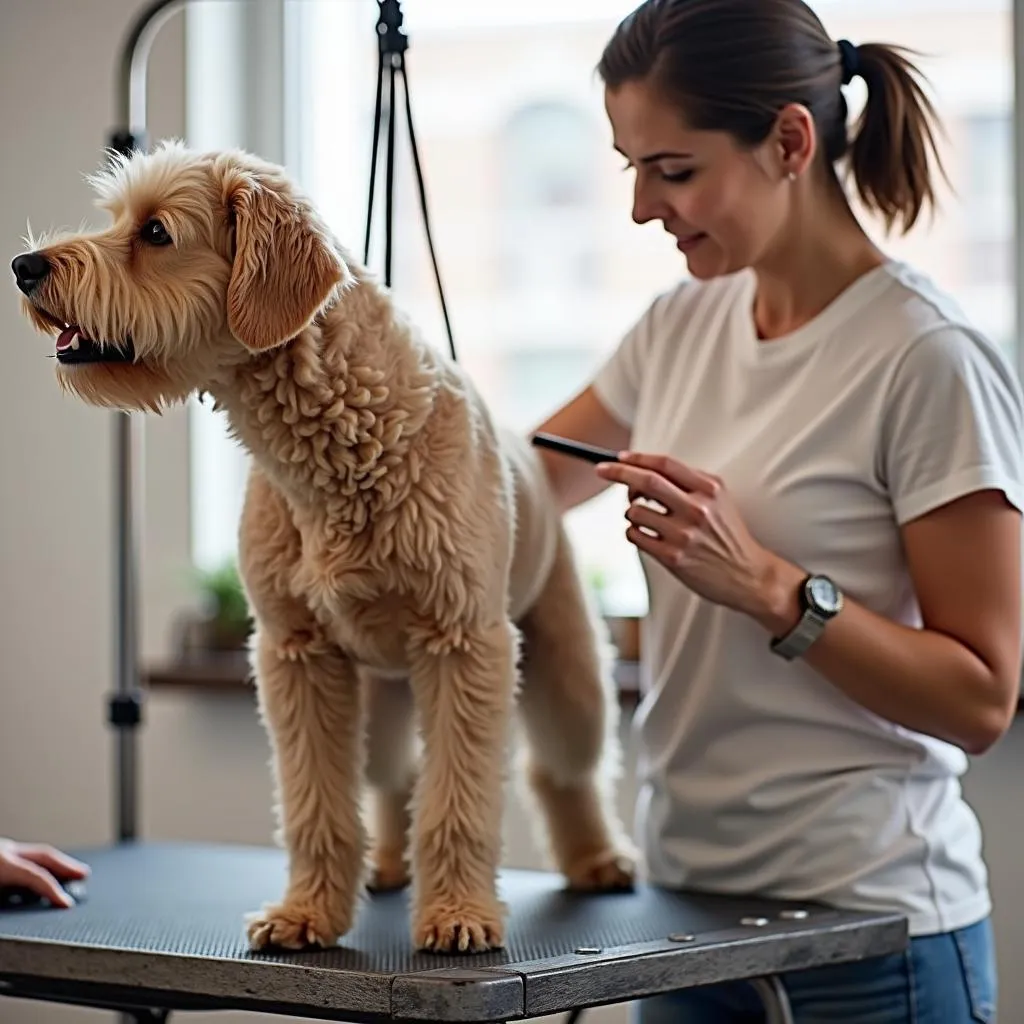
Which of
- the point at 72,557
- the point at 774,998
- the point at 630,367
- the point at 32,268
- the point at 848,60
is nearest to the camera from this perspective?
the point at 32,268

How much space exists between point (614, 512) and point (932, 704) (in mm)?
1217

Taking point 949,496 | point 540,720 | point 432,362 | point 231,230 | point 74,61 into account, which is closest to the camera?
point 231,230

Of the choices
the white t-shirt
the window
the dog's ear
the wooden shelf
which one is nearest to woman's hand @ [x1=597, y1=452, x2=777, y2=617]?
the white t-shirt

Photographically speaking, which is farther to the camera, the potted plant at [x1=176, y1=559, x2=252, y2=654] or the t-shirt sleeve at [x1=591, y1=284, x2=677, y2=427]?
the potted plant at [x1=176, y1=559, x2=252, y2=654]

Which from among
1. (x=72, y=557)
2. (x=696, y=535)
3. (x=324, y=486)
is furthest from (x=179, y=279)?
(x=72, y=557)

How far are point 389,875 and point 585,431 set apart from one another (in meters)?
0.51

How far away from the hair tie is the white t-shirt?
186 mm

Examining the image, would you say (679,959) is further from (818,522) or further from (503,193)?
(503,193)

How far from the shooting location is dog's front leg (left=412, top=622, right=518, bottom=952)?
1188mm

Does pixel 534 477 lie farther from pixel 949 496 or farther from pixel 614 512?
pixel 614 512

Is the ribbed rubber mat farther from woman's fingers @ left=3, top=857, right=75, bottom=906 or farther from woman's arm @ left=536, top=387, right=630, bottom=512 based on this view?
woman's arm @ left=536, top=387, right=630, bottom=512

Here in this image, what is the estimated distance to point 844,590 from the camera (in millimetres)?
1425

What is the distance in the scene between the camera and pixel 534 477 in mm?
1406

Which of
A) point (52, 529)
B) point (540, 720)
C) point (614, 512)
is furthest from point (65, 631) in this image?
point (540, 720)
